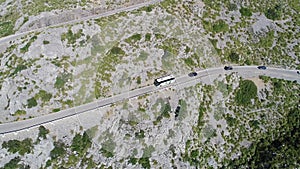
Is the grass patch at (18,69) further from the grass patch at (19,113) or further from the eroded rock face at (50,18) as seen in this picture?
the eroded rock face at (50,18)

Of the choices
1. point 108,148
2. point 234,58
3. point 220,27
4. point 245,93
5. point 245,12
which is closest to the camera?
point 108,148

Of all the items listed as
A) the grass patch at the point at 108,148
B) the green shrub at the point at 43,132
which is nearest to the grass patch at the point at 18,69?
the green shrub at the point at 43,132

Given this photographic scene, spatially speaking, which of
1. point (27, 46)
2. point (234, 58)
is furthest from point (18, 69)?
point (234, 58)

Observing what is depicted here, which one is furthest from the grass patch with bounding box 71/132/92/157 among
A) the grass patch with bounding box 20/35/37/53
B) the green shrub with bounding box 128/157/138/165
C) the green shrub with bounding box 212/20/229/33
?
the green shrub with bounding box 212/20/229/33

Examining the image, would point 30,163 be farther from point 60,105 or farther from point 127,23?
point 127,23

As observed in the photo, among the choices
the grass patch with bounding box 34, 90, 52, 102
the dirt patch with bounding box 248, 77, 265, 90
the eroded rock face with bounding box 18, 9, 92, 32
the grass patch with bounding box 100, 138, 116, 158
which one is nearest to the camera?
the grass patch with bounding box 100, 138, 116, 158

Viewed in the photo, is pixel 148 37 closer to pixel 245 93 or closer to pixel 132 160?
pixel 245 93

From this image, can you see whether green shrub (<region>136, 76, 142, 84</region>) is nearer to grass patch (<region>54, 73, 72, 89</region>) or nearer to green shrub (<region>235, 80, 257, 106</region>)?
grass patch (<region>54, 73, 72, 89</region>)

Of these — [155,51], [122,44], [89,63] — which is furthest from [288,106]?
[89,63]
